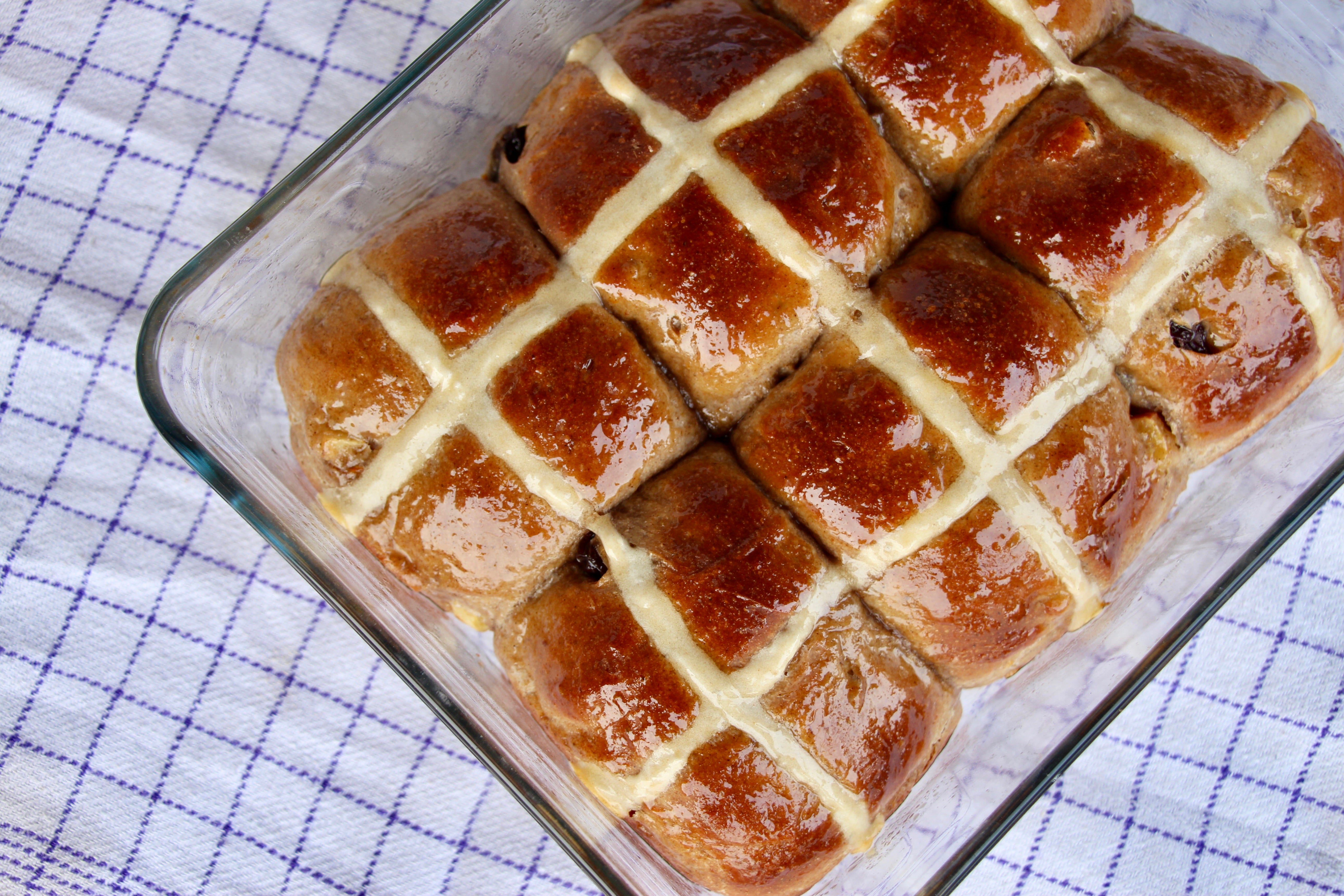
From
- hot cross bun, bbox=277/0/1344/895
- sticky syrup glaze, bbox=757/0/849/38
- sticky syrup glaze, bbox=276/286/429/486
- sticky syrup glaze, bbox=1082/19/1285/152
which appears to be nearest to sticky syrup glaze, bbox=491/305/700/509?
hot cross bun, bbox=277/0/1344/895

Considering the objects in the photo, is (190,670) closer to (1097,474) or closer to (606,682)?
(606,682)

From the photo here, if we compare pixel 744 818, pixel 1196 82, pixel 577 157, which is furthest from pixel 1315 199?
pixel 744 818

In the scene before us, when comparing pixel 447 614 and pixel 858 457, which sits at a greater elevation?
pixel 858 457

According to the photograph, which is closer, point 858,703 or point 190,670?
point 858,703

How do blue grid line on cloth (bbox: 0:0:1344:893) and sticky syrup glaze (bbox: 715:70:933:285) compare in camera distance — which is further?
blue grid line on cloth (bbox: 0:0:1344:893)

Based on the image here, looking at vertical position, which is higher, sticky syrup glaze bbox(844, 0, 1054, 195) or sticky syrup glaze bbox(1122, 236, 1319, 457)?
sticky syrup glaze bbox(844, 0, 1054, 195)

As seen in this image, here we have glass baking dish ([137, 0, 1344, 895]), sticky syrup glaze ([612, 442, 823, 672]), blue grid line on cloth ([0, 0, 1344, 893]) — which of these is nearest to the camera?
sticky syrup glaze ([612, 442, 823, 672])

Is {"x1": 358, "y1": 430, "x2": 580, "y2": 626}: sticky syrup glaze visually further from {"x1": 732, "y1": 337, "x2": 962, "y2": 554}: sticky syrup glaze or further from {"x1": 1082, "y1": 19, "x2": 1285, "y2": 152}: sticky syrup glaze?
{"x1": 1082, "y1": 19, "x2": 1285, "y2": 152}: sticky syrup glaze
